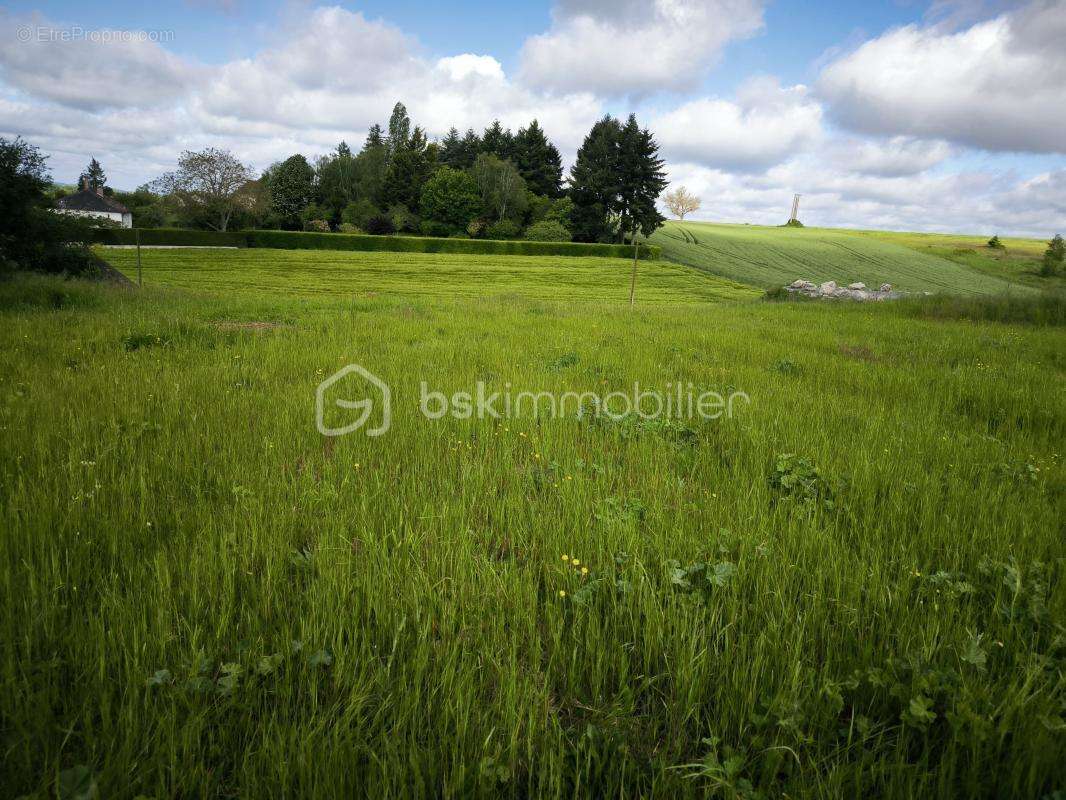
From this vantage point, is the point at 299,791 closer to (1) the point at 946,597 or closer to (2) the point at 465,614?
(2) the point at 465,614

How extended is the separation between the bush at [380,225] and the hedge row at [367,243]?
44.1 feet

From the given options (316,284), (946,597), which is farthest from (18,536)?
(316,284)

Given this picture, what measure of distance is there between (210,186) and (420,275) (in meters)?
34.7

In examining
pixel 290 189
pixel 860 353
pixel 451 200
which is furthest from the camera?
pixel 290 189

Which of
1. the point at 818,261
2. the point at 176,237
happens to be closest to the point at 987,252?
the point at 818,261

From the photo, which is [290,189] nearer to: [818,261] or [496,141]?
[496,141]

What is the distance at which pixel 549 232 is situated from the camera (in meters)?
58.3

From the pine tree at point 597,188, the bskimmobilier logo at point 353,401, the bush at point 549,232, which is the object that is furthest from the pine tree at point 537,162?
the bskimmobilier logo at point 353,401

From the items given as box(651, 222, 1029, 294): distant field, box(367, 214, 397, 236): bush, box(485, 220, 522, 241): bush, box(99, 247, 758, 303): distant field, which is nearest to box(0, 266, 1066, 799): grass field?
box(99, 247, 758, 303): distant field

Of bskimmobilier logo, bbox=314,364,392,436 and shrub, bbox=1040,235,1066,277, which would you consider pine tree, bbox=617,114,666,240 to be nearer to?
shrub, bbox=1040,235,1066,277

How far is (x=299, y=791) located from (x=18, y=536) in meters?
2.16

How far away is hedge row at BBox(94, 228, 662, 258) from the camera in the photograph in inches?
1812

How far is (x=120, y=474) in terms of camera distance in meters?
3.25

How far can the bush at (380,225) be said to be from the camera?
61.8 m
